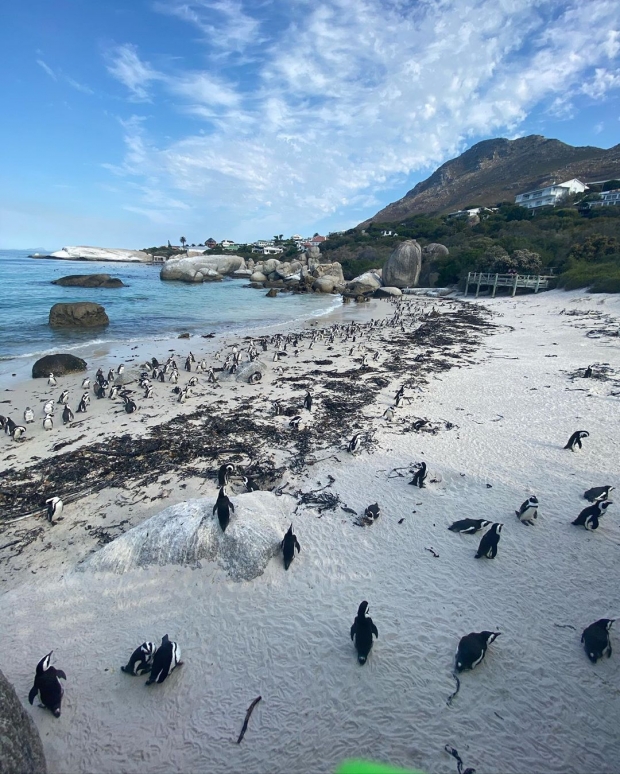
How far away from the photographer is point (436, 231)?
67562mm

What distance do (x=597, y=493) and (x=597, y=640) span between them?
322cm

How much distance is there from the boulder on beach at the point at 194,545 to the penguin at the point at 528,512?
3958 millimetres

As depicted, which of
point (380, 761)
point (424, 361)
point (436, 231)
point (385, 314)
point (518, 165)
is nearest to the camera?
point (380, 761)

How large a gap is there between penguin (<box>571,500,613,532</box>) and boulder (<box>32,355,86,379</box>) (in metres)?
16.2

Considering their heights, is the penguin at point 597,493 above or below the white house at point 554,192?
below

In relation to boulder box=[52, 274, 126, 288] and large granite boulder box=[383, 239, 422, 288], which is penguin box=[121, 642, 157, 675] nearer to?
large granite boulder box=[383, 239, 422, 288]

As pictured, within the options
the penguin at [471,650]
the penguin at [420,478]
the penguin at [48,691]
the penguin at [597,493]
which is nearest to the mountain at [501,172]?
the penguin at [597,493]

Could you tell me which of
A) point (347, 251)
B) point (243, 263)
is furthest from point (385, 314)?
point (243, 263)

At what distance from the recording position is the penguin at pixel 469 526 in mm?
6340

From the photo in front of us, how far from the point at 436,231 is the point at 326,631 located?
7238cm

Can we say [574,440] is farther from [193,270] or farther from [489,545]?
[193,270]

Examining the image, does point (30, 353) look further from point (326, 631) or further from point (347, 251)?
point (347, 251)

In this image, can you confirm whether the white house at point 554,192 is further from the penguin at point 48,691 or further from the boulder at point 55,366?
the penguin at point 48,691

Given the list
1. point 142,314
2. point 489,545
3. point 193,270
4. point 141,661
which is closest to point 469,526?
point 489,545
